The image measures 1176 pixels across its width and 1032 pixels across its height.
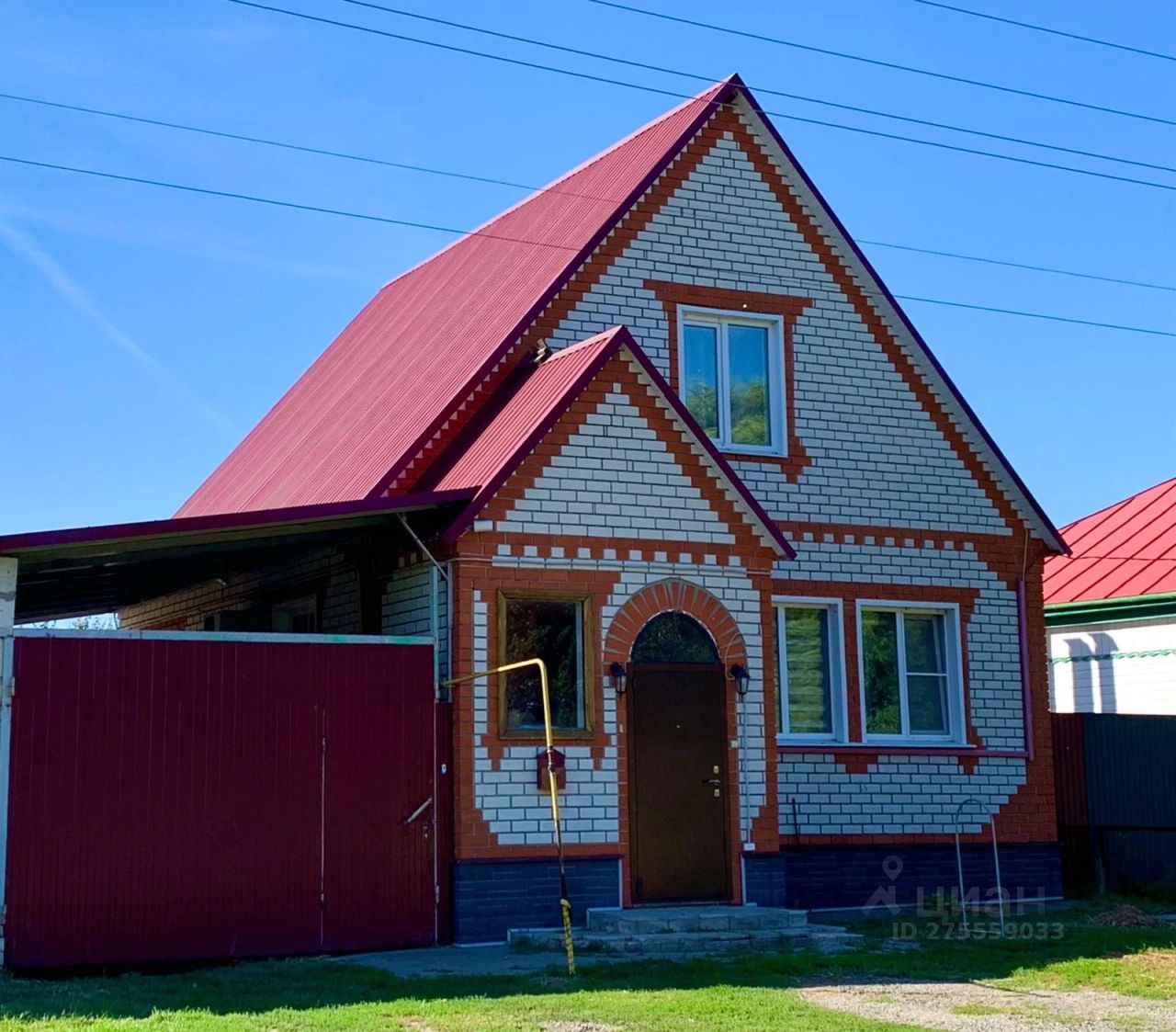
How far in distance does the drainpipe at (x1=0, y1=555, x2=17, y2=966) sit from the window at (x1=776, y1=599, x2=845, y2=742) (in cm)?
868

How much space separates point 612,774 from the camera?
15.4m

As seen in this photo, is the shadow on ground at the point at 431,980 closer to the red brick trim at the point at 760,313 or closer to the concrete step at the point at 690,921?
the concrete step at the point at 690,921

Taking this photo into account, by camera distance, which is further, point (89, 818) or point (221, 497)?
point (221, 497)

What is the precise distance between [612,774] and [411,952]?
2540mm

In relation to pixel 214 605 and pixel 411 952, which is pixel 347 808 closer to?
pixel 411 952

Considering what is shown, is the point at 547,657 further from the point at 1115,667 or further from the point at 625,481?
the point at 1115,667

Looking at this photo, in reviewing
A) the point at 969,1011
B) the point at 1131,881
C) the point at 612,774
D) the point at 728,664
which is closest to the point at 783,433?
the point at 728,664

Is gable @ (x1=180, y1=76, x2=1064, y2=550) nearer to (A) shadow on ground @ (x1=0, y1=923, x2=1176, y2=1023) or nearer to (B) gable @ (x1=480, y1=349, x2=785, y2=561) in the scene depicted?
(B) gable @ (x1=480, y1=349, x2=785, y2=561)

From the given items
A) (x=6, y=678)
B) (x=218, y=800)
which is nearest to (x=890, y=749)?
(x=218, y=800)

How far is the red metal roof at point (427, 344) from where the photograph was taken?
702 inches

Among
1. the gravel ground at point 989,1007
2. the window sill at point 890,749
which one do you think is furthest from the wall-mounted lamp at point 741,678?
the gravel ground at point 989,1007

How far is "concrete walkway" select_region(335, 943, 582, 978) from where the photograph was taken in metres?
12.7

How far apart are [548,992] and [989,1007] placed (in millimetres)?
3022

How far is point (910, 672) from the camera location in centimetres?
1948
